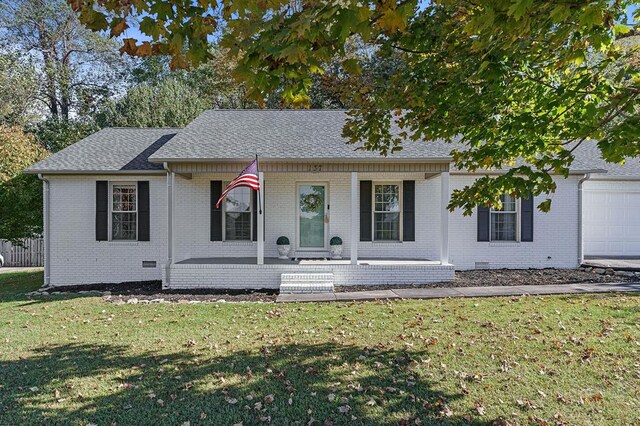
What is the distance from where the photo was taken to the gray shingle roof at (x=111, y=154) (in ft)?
37.8

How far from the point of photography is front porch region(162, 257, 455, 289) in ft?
34.3

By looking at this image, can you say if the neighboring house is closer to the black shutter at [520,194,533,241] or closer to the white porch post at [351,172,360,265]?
the black shutter at [520,194,533,241]

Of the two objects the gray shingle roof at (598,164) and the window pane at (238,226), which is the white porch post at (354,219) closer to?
the window pane at (238,226)

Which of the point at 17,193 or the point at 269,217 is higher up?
the point at 17,193

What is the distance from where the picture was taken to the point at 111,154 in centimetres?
1248

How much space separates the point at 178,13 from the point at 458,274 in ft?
33.1

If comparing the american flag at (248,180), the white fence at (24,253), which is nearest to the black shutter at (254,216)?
the american flag at (248,180)

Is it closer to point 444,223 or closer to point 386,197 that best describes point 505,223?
point 444,223

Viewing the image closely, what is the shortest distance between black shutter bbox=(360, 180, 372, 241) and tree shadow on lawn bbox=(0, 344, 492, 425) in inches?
260

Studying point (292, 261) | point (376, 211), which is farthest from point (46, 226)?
point (376, 211)

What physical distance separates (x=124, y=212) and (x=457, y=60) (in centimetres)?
1001

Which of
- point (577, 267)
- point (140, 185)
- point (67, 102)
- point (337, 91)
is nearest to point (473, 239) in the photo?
point (577, 267)

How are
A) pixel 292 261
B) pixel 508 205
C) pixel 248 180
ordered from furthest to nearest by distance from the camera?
pixel 508 205, pixel 292 261, pixel 248 180

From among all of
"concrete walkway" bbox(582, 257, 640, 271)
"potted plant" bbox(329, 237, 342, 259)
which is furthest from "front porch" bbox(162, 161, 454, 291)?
"concrete walkway" bbox(582, 257, 640, 271)
